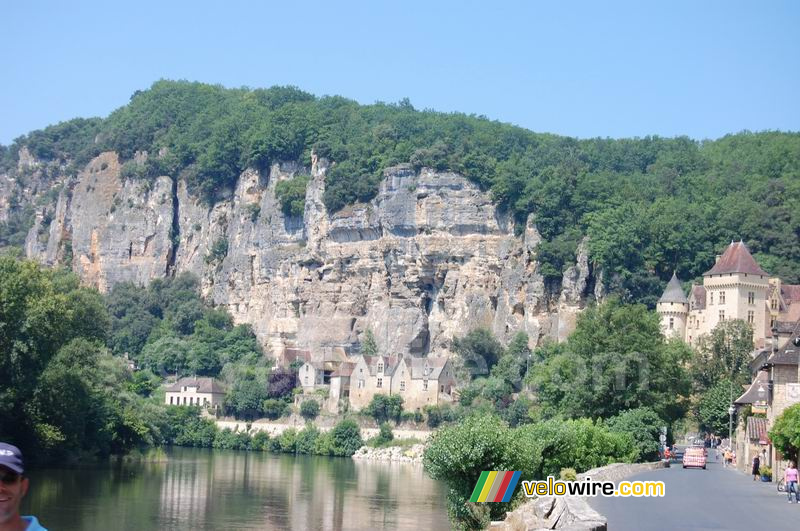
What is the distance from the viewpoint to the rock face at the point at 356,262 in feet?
364

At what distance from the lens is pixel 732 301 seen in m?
91.3

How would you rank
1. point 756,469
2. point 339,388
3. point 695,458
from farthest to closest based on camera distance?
point 339,388
point 695,458
point 756,469

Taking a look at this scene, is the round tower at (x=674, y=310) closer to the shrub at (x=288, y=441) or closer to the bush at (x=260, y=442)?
the shrub at (x=288, y=441)

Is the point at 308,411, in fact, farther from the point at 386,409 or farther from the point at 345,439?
the point at 345,439

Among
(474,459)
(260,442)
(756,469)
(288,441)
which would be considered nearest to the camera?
(474,459)

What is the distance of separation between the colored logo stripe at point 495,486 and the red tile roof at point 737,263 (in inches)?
2617

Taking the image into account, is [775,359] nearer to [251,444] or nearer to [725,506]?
[725,506]

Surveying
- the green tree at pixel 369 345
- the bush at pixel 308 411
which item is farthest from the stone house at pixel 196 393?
the green tree at pixel 369 345

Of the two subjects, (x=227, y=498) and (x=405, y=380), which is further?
(x=405, y=380)

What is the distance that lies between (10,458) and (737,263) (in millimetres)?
89671

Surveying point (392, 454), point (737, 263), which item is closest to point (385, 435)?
point (392, 454)

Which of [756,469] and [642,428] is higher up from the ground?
[642,428]

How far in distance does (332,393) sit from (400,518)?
6178 centimetres

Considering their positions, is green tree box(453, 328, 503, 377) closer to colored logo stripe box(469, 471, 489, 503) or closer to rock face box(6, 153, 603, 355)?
rock face box(6, 153, 603, 355)
